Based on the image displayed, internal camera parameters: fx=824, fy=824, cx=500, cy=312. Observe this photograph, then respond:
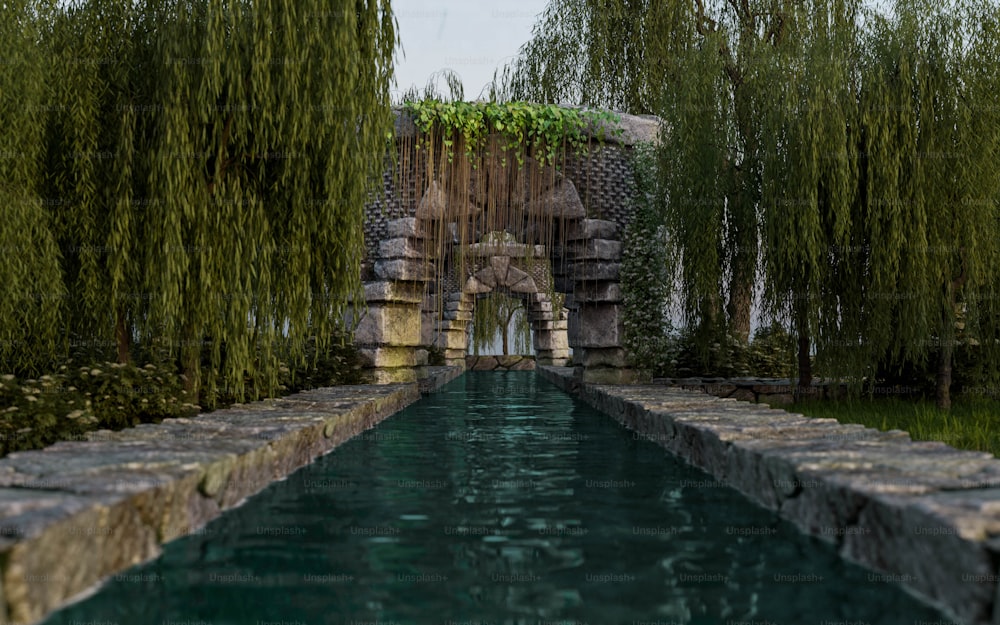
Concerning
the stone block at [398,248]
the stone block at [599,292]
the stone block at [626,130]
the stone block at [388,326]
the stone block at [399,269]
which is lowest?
the stone block at [388,326]

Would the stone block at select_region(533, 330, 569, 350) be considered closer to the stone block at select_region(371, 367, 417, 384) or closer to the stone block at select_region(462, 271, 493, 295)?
the stone block at select_region(462, 271, 493, 295)

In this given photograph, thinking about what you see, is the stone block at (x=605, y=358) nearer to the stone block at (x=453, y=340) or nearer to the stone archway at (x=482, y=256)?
the stone archway at (x=482, y=256)

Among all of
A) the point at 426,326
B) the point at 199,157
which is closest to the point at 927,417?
the point at 199,157

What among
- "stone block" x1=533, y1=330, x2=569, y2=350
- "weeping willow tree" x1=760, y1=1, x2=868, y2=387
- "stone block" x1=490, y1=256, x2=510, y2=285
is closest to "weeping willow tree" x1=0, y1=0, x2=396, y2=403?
"weeping willow tree" x1=760, y1=1, x2=868, y2=387

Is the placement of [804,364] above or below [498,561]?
above

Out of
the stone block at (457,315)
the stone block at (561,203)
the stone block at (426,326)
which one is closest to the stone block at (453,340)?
the stone block at (457,315)

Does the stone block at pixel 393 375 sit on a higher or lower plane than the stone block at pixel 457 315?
lower

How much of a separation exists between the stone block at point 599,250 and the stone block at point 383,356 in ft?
10.2

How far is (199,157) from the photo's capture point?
688 cm

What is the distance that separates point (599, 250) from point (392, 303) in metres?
3.24

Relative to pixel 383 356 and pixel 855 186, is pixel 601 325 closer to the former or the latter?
pixel 383 356

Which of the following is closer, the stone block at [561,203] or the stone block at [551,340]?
the stone block at [561,203]

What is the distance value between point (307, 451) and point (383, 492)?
147 cm

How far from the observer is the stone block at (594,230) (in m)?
12.6
